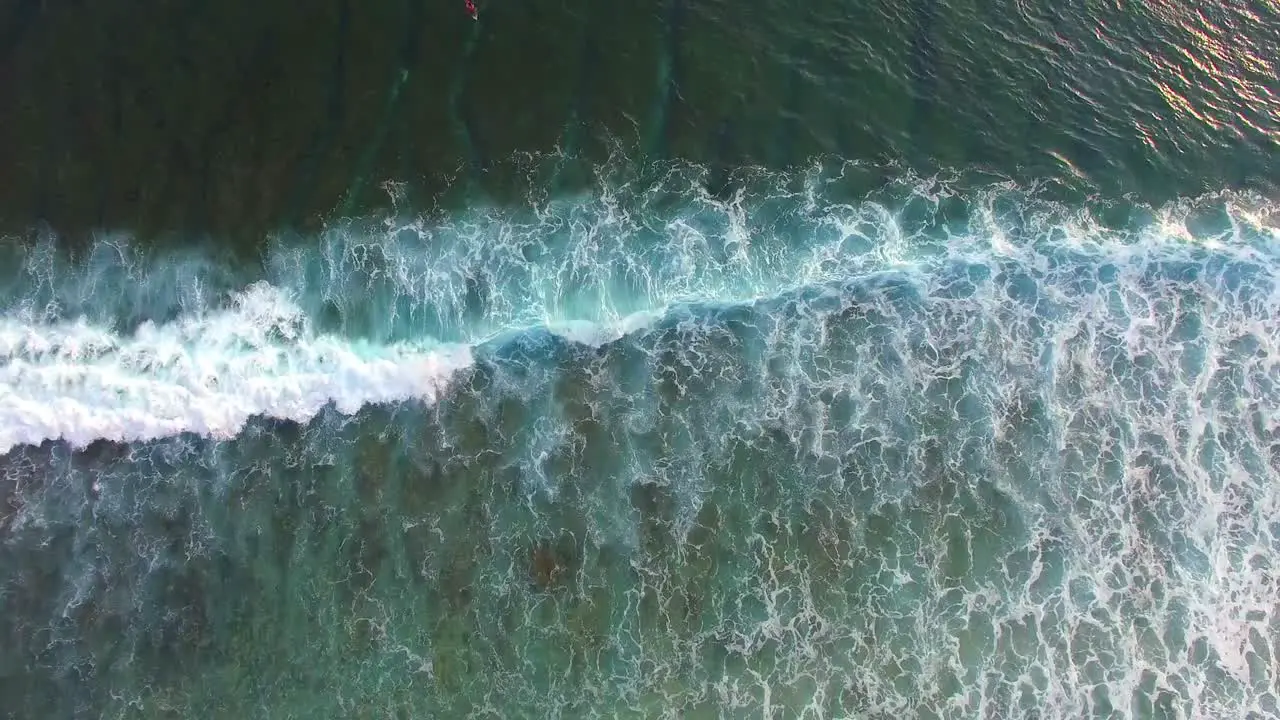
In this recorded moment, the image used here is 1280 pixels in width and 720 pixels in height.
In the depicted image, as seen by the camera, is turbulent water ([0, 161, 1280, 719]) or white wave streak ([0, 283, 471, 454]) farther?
white wave streak ([0, 283, 471, 454])

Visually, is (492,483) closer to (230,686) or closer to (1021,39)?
(230,686)

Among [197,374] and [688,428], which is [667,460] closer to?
[688,428]

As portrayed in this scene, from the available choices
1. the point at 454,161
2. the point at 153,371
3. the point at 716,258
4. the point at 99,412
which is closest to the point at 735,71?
the point at 716,258

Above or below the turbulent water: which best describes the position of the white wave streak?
above

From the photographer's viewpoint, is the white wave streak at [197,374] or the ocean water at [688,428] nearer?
the ocean water at [688,428]

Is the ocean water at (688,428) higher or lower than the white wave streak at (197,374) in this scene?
lower

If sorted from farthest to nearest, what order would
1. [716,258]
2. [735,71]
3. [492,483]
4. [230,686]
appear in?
[735,71] → [716,258] → [492,483] → [230,686]
